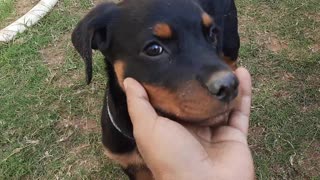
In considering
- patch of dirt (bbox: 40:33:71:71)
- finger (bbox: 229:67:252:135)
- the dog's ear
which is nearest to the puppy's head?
the dog's ear

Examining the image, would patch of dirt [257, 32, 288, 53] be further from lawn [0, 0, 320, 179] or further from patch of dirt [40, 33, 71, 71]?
patch of dirt [40, 33, 71, 71]

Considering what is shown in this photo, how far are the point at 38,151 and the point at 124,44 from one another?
1.66 metres

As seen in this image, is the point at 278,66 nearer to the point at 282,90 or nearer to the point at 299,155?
the point at 282,90

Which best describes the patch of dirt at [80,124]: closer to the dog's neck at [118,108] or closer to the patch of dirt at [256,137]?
the dog's neck at [118,108]

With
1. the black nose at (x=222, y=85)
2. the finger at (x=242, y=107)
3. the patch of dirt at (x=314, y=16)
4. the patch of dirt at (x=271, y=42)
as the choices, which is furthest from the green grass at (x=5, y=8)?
the black nose at (x=222, y=85)

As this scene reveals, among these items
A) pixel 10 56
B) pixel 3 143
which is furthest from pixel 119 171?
pixel 10 56

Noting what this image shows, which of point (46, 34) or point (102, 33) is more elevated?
point (102, 33)

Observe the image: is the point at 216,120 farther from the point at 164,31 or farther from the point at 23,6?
the point at 23,6

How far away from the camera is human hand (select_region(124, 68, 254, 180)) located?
6.57ft

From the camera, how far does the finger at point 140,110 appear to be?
2089mm

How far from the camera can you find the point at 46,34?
15.6 ft

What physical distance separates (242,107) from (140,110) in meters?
0.51

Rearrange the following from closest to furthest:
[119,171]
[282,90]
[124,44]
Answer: [124,44]
[119,171]
[282,90]

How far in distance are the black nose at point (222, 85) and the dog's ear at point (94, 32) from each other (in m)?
0.71
